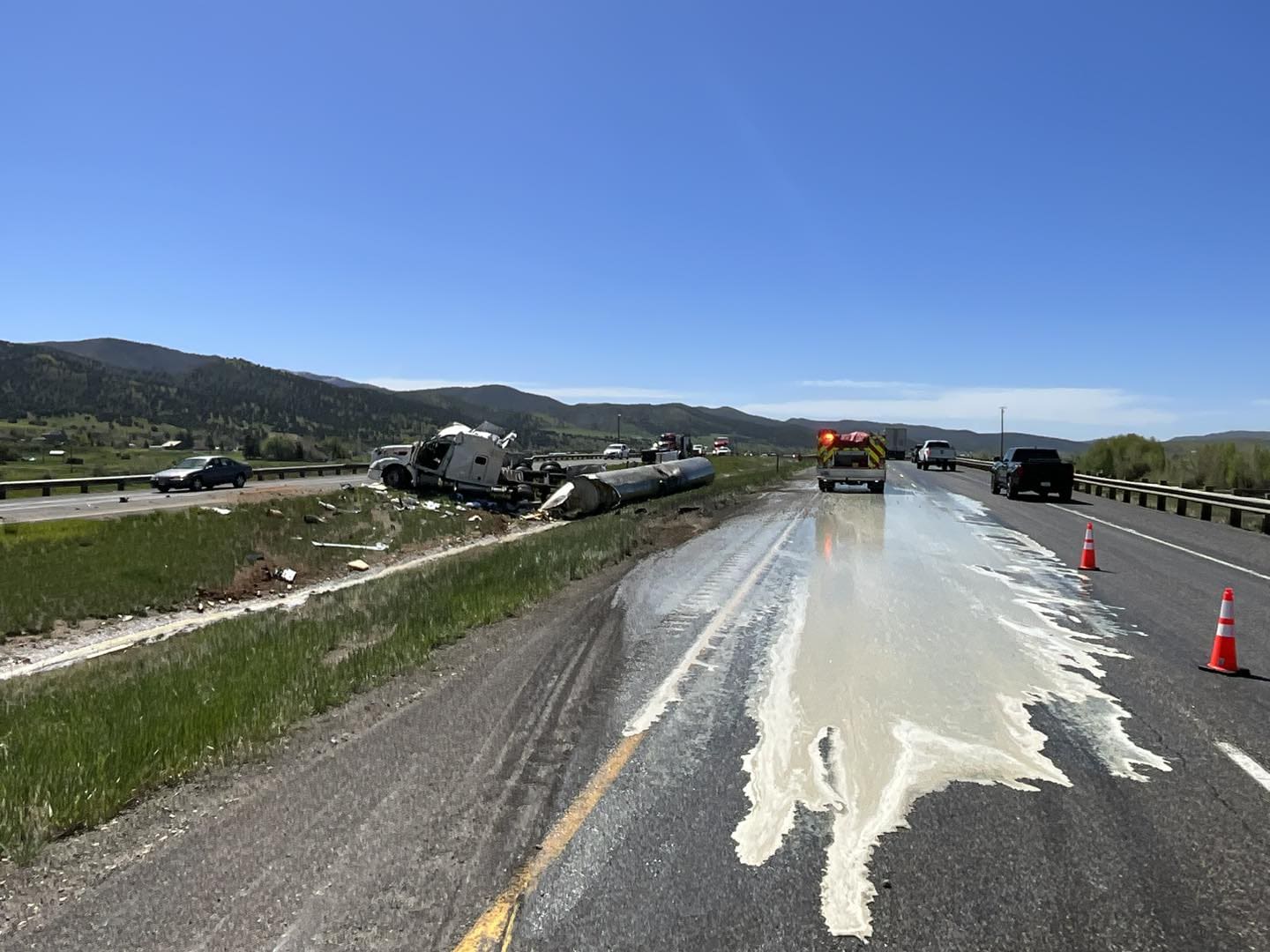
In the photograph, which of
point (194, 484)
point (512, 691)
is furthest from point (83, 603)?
point (194, 484)

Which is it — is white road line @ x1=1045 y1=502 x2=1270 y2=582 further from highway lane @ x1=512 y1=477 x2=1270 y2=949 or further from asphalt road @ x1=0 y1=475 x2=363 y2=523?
asphalt road @ x1=0 y1=475 x2=363 y2=523

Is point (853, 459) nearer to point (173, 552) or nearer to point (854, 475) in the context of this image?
point (854, 475)

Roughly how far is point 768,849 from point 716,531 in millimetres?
17737

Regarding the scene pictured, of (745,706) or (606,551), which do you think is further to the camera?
(606,551)

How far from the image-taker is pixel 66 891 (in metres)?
3.98

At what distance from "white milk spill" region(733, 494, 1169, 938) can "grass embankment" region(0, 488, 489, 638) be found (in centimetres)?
1169

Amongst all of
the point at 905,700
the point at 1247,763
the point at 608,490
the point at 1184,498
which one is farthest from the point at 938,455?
the point at 1247,763

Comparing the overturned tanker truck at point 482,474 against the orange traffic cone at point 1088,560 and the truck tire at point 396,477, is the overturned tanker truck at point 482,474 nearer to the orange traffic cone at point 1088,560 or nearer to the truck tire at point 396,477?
the truck tire at point 396,477

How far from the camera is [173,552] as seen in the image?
19.7 metres

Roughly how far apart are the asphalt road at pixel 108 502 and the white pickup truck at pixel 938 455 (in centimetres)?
4503

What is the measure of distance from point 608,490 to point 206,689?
23.9 meters

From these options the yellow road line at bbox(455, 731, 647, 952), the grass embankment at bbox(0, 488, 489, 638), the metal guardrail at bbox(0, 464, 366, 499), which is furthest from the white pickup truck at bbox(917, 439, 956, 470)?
the yellow road line at bbox(455, 731, 647, 952)

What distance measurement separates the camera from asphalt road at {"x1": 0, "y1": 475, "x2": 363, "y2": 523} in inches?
1080

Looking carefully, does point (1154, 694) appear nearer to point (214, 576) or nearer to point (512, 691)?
point (512, 691)
